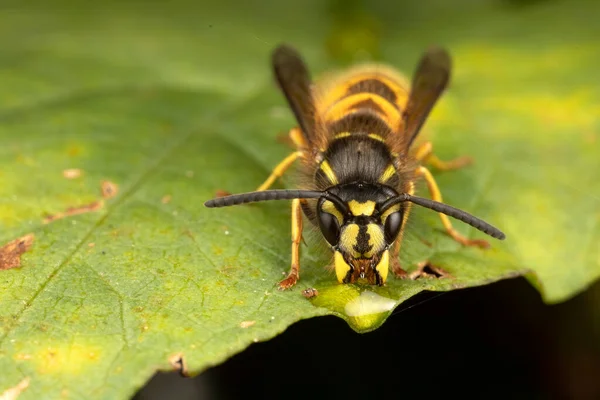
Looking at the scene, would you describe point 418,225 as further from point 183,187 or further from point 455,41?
point 455,41

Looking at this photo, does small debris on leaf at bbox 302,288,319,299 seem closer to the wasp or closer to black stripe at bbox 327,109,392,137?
the wasp

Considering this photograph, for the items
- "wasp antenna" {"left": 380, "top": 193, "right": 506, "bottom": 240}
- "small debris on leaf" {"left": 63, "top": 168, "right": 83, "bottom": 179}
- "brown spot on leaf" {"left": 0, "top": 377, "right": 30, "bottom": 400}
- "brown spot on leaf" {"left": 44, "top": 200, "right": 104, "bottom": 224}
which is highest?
"wasp antenna" {"left": 380, "top": 193, "right": 506, "bottom": 240}

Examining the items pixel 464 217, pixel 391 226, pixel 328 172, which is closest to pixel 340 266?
pixel 391 226

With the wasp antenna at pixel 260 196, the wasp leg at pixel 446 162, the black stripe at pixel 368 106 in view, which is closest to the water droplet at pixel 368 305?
the wasp antenna at pixel 260 196

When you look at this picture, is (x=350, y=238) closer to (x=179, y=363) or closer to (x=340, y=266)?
(x=340, y=266)

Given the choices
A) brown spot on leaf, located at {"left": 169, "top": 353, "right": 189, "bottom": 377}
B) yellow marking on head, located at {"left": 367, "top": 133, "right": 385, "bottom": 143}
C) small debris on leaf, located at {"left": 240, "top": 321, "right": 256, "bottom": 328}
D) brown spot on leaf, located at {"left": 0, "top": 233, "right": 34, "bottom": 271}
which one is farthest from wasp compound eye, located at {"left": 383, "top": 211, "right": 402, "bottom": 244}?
brown spot on leaf, located at {"left": 0, "top": 233, "right": 34, "bottom": 271}

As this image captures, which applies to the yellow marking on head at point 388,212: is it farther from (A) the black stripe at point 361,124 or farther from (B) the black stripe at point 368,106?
(B) the black stripe at point 368,106
